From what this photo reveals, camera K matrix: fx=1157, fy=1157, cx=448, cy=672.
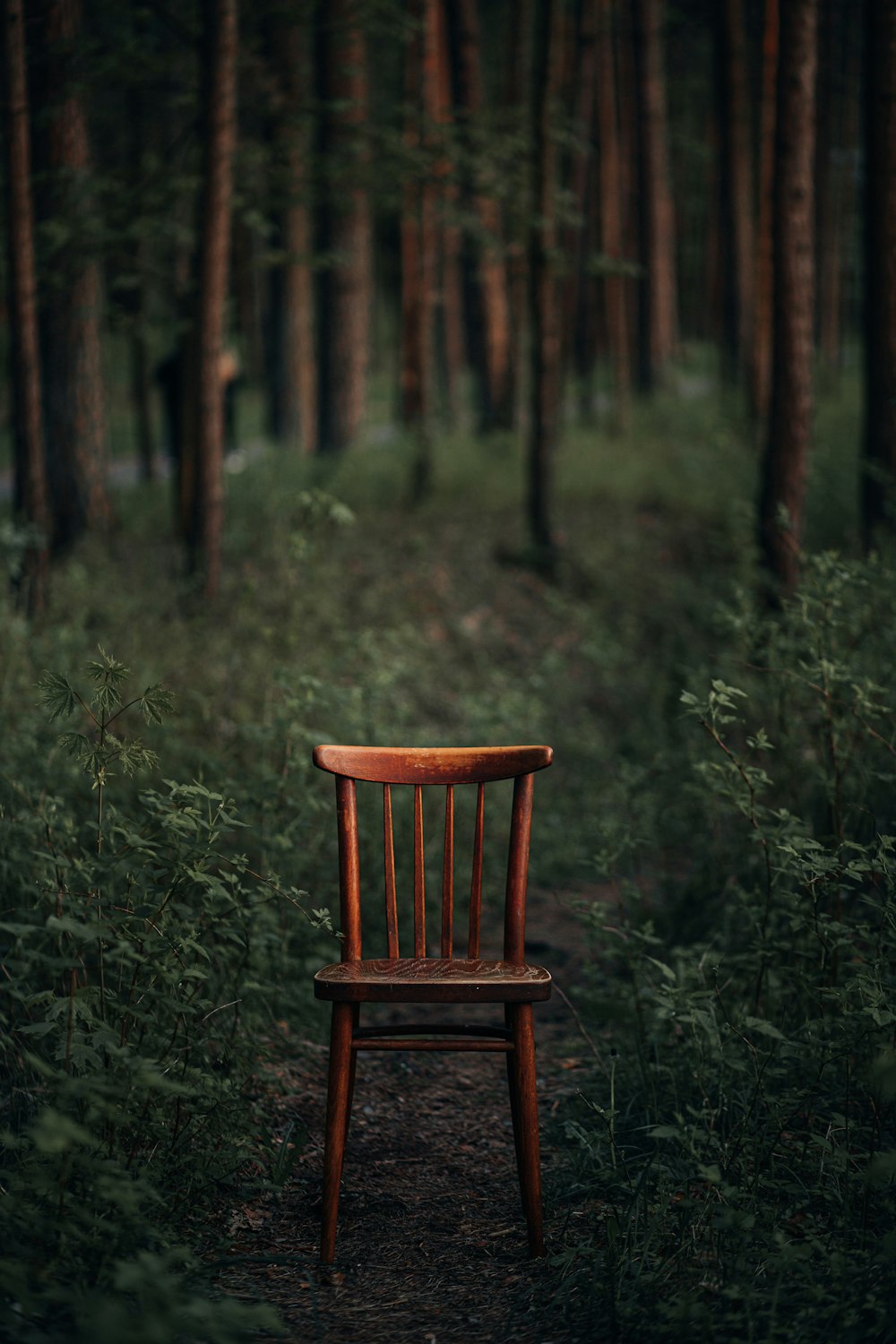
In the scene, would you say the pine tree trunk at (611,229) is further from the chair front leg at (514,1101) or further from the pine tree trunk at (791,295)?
the chair front leg at (514,1101)

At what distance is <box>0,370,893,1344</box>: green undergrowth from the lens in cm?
276

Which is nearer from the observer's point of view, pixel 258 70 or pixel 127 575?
pixel 127 575

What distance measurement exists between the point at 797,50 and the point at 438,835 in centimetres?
575

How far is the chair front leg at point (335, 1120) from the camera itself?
121 inches

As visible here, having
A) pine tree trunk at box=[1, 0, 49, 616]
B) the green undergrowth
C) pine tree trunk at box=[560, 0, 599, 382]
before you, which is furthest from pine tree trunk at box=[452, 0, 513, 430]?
pine tree trunk at box=[1, 0, 49, 616]

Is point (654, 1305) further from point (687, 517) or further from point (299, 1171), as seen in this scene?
point (687, 517)

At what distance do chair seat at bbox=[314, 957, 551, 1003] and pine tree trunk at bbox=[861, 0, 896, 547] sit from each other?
20.1ft

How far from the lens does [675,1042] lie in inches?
160

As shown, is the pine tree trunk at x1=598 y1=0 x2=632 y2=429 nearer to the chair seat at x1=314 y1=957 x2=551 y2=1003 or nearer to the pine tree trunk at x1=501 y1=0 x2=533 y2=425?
the pine tree trunk at x1=501 y1=0 x2=533 y2=425

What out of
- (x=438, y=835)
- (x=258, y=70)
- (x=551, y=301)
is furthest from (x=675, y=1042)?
(x=258, y=70)

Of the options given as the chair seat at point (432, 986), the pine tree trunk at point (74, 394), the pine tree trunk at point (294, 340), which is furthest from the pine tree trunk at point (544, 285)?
the chair seat at point (432, 986)

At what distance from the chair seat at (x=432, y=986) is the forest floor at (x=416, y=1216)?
611mm

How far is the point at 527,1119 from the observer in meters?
3.16

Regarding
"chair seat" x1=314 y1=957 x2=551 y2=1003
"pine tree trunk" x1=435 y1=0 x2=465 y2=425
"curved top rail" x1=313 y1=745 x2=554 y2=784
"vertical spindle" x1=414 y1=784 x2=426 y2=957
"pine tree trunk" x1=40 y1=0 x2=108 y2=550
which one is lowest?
"chair seat" x1=314 y1=957 x2=551 y2=1003
